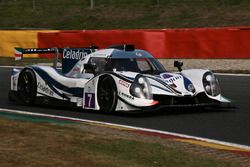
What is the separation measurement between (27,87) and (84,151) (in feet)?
20.0

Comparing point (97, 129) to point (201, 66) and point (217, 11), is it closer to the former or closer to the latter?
point (201, 66)

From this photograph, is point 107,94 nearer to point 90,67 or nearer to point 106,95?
point 106,95

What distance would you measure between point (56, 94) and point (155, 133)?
371 cm

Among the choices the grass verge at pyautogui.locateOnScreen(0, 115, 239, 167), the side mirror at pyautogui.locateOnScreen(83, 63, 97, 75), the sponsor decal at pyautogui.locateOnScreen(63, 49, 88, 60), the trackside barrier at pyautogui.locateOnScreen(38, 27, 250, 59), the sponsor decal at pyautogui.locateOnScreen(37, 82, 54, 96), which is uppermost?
the trackside barrier at pyautogui.locateOnScreen(38, 27, 250, 59)

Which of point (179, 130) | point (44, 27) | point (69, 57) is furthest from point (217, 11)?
point (179, 130)

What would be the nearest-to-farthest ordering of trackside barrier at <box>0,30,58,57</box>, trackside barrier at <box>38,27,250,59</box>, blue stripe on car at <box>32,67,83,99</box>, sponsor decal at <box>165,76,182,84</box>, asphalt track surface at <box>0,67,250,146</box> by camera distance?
asphalt track surface at <box>0,67,250,146</box>, sponsor decal at <box>165,76,182,84</box>, blue stripe on car at <box>32,67,83,99</box>, trackside barrier at <box>38,27,250,59</box>, trackside barrier at <box>0,30,58,57</box>

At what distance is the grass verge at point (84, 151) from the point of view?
19.6 feet

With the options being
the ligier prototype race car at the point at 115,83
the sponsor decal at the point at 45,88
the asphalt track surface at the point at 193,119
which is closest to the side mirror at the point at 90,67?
the ligier prototype race car at the point at 115,83

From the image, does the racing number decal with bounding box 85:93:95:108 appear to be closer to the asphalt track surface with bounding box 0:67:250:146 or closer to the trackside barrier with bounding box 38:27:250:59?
the asphalt track surface with bounding box 0:67:250:146

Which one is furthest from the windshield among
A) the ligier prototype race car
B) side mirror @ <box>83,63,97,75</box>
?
side mirror @ <box>83,63,97,75</box>

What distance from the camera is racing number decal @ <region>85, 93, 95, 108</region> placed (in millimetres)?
10695

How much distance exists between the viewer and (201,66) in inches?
806

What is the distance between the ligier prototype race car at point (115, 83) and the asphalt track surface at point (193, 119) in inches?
7.5

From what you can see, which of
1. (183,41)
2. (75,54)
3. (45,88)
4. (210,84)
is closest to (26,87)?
(45,88)
